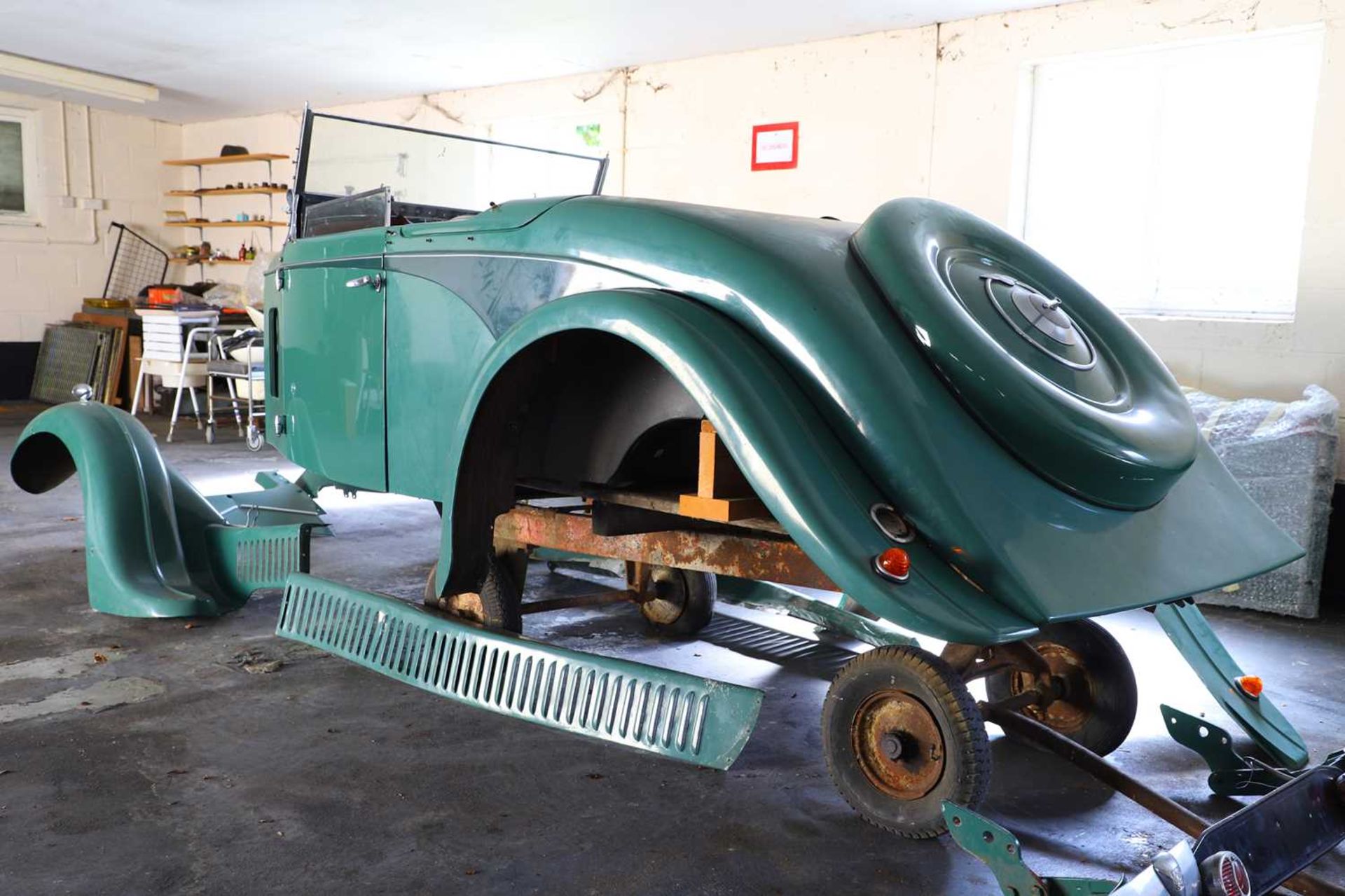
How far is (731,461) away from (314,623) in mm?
1474

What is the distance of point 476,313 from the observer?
285cm

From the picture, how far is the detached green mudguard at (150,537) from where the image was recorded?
370 centimetres

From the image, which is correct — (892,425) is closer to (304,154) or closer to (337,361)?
(337,361)

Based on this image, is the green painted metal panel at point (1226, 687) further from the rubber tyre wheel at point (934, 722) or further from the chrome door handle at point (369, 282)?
the chrome door handle at point (369, 282)

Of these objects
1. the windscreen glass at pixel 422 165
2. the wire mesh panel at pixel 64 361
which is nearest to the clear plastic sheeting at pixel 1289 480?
the windscreen glass at pixel 422 165

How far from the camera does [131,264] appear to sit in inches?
467

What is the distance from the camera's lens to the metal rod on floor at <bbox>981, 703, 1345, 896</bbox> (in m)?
1.96

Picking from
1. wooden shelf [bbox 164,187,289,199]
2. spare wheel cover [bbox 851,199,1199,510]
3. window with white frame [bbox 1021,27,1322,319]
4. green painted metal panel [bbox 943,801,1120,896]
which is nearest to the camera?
green painted metal panel [bbox 943,801,1120,896]

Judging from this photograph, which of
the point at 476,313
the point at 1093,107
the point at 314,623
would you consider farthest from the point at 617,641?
the point at 1093,107

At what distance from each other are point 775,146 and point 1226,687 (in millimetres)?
5275

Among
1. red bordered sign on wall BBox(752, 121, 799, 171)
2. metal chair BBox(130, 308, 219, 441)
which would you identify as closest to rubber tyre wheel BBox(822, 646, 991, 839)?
red bordered sign on wall BBox(752, 121, 799, 171)

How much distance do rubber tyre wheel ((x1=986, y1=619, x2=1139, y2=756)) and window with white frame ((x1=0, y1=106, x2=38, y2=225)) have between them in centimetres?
1139

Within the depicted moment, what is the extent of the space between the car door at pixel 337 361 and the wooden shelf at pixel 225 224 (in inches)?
296

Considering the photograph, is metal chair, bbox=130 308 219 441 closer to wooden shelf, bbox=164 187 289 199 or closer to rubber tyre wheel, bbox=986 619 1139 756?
Result: wooden shelf, bbox=164 187 289 199
